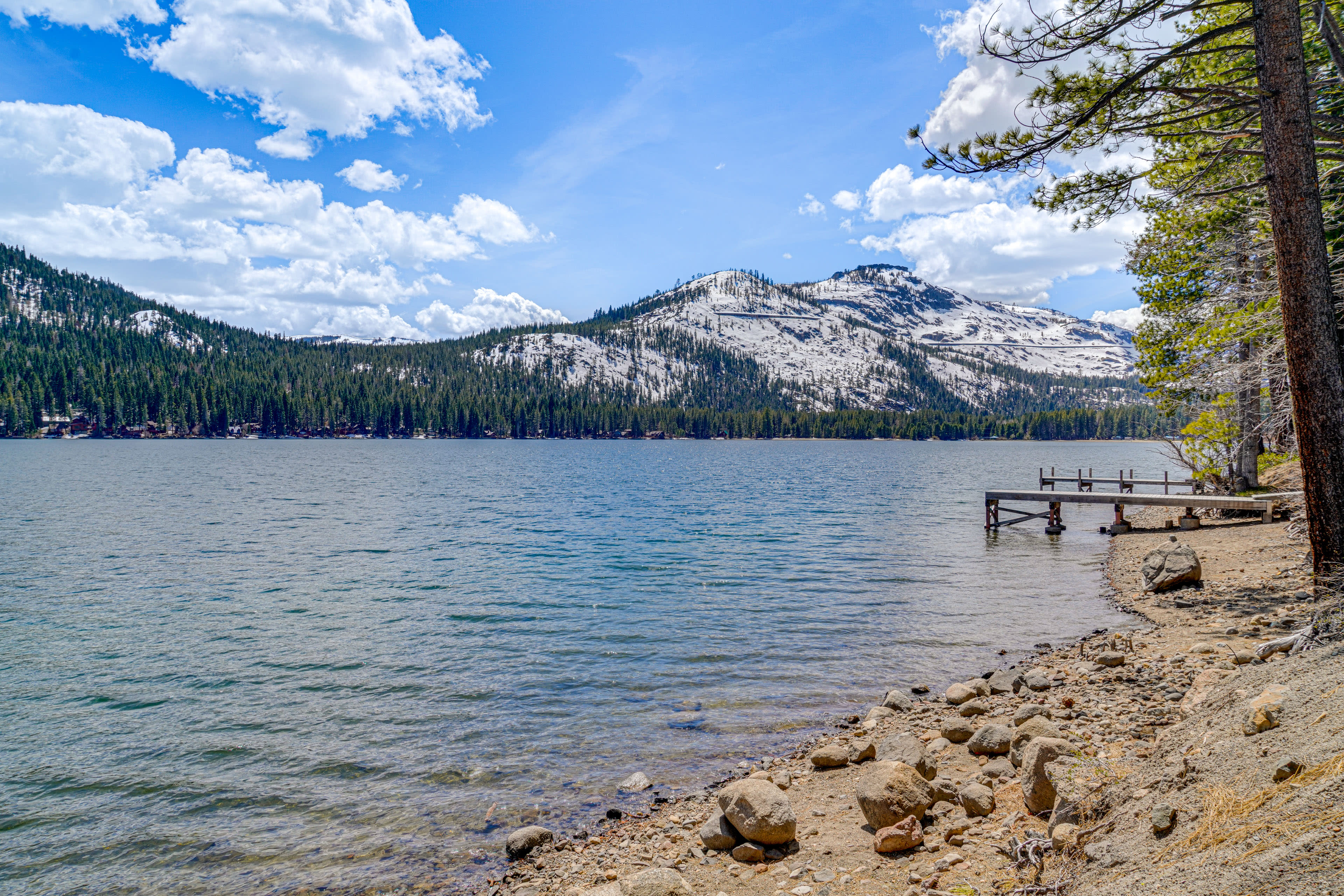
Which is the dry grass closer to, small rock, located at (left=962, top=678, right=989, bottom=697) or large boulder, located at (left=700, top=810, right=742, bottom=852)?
large boulder, located at (left=700, top=810, right=742, bottom=852)

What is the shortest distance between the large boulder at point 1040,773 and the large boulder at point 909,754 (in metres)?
1.36

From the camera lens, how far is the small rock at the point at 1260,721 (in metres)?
5.24

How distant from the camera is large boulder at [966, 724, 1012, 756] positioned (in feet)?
31.3

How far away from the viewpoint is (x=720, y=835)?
8.23m

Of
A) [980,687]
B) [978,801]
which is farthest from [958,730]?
[978,801]

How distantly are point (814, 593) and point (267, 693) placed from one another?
53.7ft

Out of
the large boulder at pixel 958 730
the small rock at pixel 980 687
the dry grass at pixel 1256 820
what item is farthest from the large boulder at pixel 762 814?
the small rock at pixel 980 687

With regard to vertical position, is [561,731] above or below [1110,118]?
below

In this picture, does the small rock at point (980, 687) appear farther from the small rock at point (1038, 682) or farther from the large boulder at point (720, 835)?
the large boulder at point (720, 835)

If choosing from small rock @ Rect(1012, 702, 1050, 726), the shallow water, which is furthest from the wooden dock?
small rock @ Rect(1012, 702, 1050, 726)

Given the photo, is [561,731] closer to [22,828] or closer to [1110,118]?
[22,828]

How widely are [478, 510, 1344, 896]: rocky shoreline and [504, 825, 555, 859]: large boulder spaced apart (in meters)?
0.02

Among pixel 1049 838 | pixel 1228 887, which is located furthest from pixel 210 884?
pixel 1228 887

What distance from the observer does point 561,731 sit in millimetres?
12781
